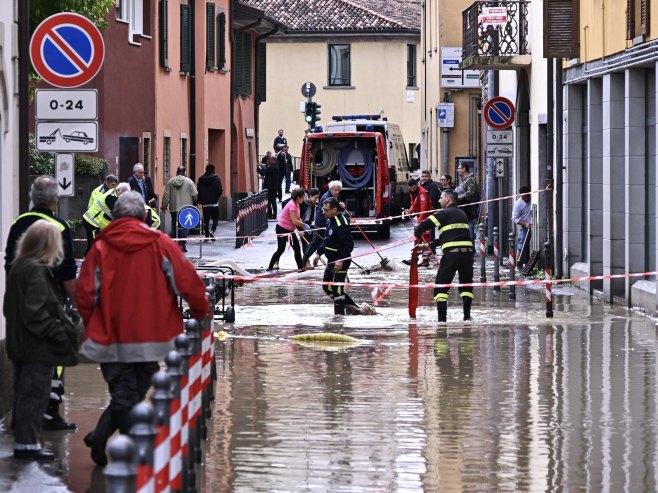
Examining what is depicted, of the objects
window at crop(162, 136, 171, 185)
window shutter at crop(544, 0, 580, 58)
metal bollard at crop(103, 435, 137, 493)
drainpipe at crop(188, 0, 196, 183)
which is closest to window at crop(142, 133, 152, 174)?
window at crop(162, 136, 171, 185)

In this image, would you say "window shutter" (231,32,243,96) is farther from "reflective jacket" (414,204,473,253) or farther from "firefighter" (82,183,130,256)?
"reflective jacket" (414,204,473,253)

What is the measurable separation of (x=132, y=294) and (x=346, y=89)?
6694 centimetres

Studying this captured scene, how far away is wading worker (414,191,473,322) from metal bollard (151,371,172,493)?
12651 mm

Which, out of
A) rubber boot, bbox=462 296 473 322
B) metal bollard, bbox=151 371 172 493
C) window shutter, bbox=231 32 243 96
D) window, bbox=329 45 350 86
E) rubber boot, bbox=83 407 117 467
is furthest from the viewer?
window, bbox=329 45 350 86

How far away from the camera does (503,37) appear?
104ft

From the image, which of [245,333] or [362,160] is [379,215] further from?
[245,333]

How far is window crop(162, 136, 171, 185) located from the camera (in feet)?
131

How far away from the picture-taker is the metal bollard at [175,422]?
23.4 ft

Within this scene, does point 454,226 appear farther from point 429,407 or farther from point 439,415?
point 439,415

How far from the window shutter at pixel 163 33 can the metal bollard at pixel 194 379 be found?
29760 millimetres

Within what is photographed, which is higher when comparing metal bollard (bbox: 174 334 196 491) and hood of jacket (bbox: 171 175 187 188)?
hood of jacket (bbox: 171 175 187 188)

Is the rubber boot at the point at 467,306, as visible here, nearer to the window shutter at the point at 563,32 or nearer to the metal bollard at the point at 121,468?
the window shutter at the point at 563,32

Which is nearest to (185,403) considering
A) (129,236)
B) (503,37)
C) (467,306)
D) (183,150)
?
(129,236)

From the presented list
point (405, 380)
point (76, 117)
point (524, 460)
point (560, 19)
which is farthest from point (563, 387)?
point (560, 19)
